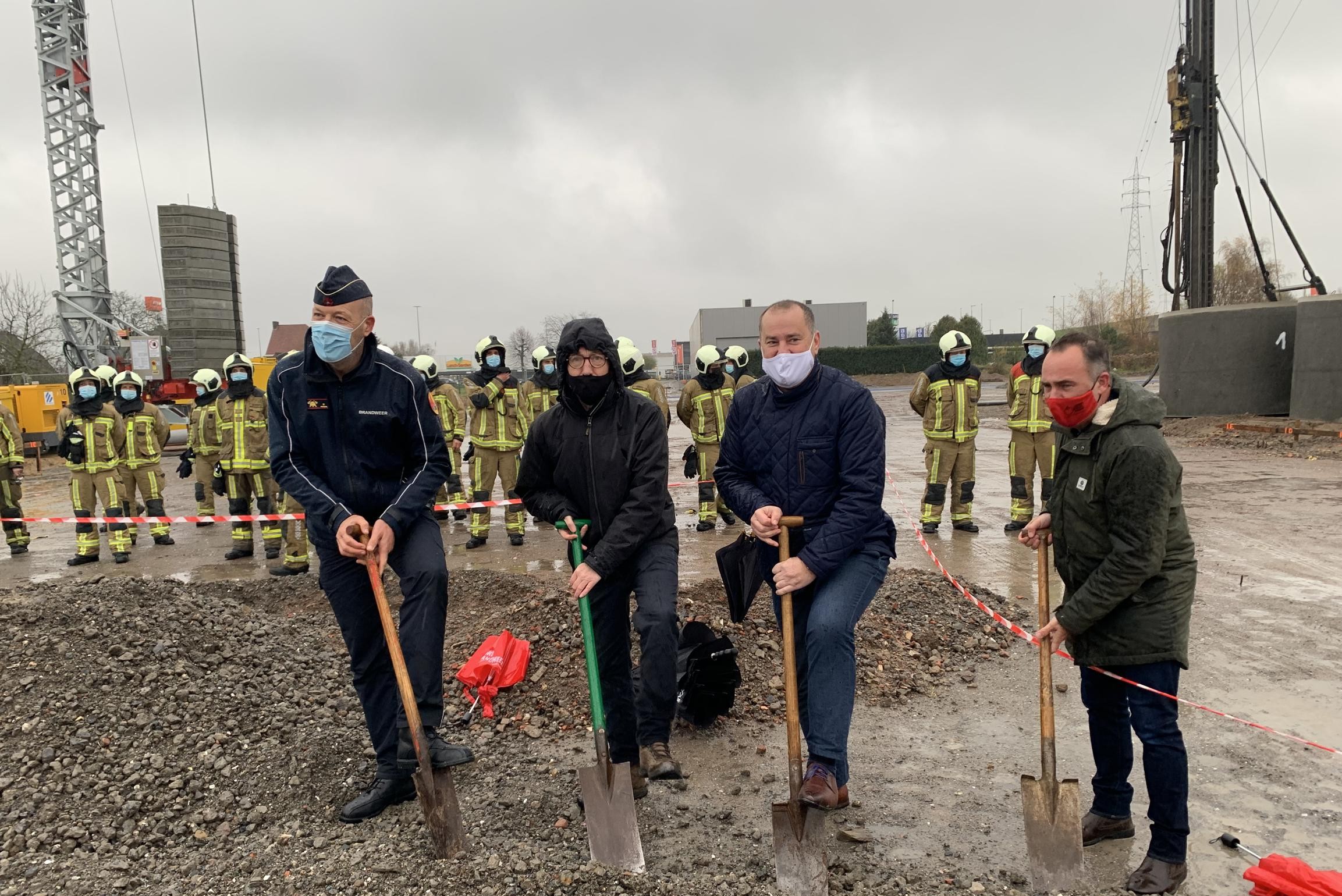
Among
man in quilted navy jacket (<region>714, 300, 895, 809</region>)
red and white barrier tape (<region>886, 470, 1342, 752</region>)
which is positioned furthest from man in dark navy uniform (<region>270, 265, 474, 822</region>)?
red and white barrier tape (<region>886, 470, 1342, 752</region>)

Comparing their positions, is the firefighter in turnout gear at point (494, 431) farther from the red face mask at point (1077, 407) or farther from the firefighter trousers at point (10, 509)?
the red face mask at point (1077, 407)

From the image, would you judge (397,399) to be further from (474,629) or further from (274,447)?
(474,629)

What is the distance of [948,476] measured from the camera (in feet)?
31.0

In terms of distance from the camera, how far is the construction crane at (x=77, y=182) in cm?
2642

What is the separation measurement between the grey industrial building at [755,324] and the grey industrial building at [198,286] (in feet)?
132

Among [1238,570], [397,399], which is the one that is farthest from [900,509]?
[397,399]

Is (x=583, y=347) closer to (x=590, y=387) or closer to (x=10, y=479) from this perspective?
(x=590, y=387)

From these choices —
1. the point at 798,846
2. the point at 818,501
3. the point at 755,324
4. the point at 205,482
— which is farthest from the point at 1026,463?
the point at 755,324

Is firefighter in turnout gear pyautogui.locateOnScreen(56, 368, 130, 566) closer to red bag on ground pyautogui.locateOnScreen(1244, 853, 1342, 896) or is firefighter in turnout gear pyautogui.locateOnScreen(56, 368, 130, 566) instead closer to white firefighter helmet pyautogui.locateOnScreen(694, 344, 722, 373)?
white firefighter helmet pyautogui.locateOnScreen(694, 344, 722, 373)

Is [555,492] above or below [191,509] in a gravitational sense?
above

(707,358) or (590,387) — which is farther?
(707,358)

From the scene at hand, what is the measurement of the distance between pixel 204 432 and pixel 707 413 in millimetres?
6005

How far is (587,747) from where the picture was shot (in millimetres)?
4035

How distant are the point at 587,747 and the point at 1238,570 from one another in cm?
591
